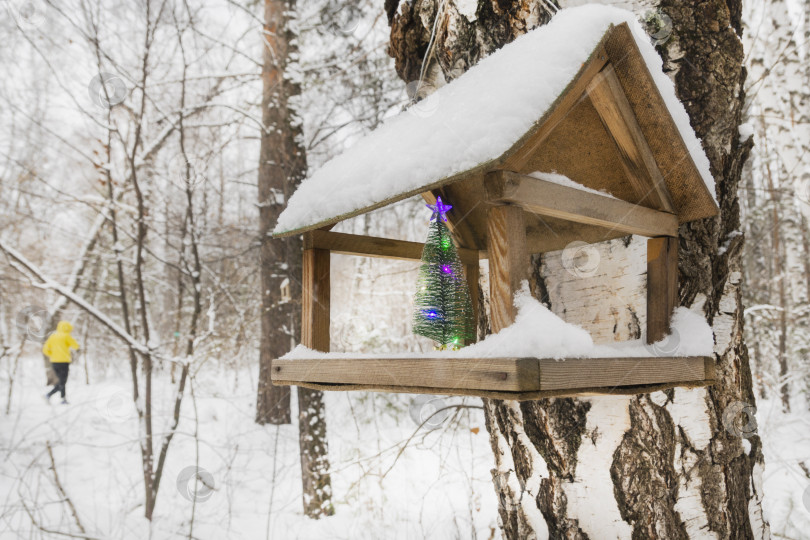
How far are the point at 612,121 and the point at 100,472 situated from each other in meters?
5.87

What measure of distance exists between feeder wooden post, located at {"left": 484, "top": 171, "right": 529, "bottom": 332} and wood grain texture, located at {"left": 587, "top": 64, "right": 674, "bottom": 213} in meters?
0.34

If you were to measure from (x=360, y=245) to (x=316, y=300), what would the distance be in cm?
20

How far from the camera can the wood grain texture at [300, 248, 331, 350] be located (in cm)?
141

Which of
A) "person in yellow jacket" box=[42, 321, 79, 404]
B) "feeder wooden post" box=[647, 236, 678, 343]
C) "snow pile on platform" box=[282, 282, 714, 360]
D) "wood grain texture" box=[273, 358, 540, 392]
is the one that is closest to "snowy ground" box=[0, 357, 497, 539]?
"person in yellow jacket" box=[42, 321, 79, 404]

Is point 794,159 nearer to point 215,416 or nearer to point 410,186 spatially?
point 410,186

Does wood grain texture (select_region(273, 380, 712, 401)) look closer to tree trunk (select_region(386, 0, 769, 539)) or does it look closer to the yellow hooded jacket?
tree trunk (select_region(386, 0, 769, 539))

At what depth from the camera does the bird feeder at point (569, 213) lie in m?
0.92

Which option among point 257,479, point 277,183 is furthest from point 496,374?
point 257,479

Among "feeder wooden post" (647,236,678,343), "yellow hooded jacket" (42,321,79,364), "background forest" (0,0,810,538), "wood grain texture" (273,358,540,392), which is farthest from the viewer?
"yellow hooded jacket" (42,321,79,364)

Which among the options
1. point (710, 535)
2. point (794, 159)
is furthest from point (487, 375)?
point (794, 159)

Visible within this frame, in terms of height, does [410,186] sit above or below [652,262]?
above

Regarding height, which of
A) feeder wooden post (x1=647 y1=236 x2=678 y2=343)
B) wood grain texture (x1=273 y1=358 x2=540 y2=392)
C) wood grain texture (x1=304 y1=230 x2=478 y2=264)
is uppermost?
wood grain texture (x1=304 y1=230 x2=478 y2=264)

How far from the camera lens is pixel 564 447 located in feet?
4.87

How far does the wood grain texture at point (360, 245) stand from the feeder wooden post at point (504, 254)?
0.54m
